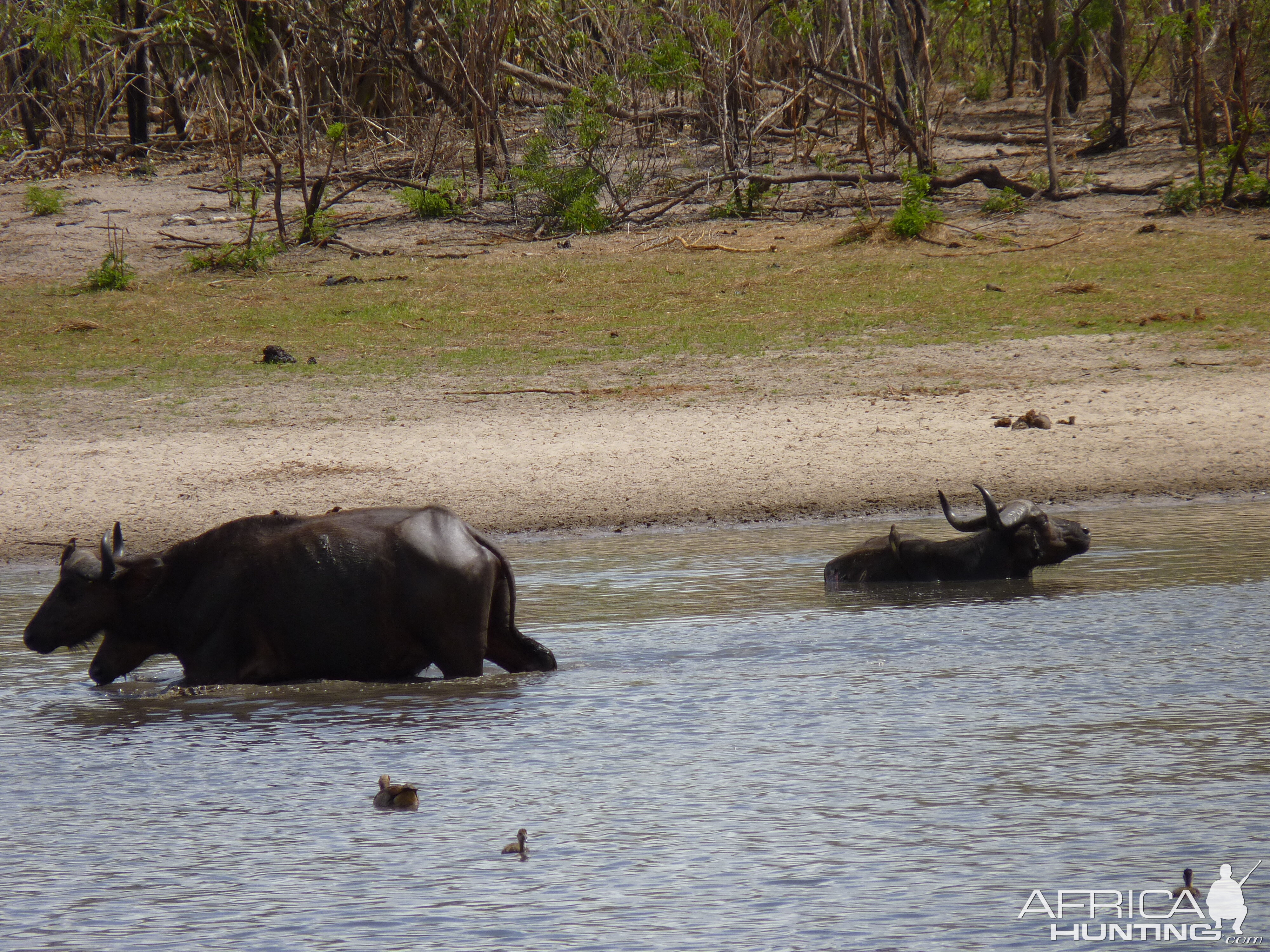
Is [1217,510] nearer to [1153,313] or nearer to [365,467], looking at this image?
[1153,313]

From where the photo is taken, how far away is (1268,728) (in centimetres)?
565

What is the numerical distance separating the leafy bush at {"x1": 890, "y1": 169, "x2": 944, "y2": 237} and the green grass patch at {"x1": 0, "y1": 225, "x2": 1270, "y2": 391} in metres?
0.29

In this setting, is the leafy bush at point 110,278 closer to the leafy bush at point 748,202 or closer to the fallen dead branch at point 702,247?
the fallen dead branch at point 702,247

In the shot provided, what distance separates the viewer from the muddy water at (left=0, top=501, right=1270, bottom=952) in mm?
4207

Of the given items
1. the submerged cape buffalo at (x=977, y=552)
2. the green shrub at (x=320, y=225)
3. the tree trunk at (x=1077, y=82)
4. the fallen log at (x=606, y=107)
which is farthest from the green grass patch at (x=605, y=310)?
the tree trunk at (x=1077, y=82)

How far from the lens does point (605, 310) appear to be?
15.6m

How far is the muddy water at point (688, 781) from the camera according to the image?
4207 millimetres

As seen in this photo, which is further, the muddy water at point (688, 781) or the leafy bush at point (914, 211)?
the leafy bush at point (914, 211)

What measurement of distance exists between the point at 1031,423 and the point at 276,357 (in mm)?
6232

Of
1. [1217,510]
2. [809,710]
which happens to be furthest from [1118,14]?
[809,710]

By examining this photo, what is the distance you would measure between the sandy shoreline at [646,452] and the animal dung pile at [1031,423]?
0.08 meters

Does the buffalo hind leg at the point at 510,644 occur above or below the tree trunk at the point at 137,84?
below

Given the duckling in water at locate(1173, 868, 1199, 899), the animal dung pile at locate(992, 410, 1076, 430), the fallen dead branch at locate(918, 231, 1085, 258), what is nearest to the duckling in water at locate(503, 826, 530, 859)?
the duckling in water at locate(1173, 868, 1199, 899)

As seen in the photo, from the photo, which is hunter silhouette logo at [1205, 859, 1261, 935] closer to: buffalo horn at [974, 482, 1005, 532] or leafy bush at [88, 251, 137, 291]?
buffalo horn at [974, 482, 1005, 532]
